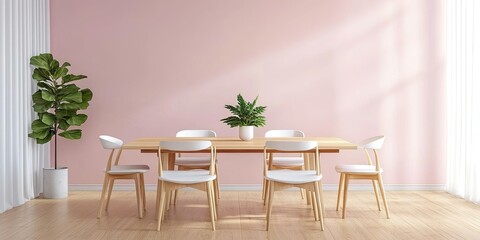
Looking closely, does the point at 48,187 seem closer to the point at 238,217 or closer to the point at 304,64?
the point at 238,217

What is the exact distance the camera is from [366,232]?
4.21m

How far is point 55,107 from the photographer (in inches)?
229

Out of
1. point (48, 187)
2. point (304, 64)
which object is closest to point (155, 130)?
point (48, 187)

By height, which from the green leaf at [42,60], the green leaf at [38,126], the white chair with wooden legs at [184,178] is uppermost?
the green leaf at [42,60]

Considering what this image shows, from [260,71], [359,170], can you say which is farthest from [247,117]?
[260,71]

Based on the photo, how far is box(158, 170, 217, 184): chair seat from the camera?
421 centimetres

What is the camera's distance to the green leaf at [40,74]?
5734 millimetres

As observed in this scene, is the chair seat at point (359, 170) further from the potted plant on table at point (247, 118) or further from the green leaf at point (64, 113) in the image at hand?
the green leaf at point (64, 113)

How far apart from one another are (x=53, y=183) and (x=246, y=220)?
8.03ft

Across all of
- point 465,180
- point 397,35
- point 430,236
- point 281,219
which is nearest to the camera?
point 430,236

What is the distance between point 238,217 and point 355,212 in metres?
1.15

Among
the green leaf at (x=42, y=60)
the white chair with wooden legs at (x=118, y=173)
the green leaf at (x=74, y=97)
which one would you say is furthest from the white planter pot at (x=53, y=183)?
the white chair with wooden legs at (x=118, y=173)

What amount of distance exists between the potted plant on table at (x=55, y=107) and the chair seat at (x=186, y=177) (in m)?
1.89

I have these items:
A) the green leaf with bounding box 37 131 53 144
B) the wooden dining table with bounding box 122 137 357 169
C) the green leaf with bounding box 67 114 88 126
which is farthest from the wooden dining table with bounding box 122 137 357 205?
the green leaf with bounding box 37 131 53 144
